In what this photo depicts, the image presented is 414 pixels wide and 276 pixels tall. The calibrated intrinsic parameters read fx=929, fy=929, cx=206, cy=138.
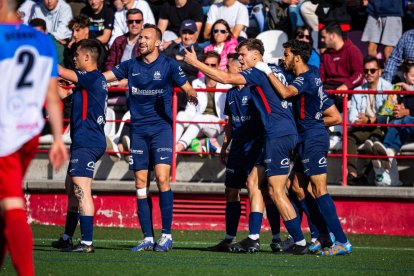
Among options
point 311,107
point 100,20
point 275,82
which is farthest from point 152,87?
point 100,20

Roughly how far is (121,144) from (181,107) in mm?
1353

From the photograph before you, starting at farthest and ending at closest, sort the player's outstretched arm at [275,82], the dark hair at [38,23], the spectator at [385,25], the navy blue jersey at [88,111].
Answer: the spectator at [385,25], the dark hair at [38,23], the navy blue jersey at [88,111], the player's outstretched arm at [275,82]

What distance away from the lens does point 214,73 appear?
9719 mm

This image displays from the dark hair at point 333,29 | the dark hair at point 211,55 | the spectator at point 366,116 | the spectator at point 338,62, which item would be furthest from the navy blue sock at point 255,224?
the dark hair at point 333,29

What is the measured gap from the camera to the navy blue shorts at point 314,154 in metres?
10.7

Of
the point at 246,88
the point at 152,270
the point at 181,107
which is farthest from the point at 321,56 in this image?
the point at 152,270

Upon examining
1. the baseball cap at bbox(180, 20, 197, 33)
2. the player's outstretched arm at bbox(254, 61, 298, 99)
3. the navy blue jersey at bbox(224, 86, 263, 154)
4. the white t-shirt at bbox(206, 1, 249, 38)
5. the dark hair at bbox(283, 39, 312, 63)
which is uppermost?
the white t-shirt at bbox(206, 1, 249, 38)

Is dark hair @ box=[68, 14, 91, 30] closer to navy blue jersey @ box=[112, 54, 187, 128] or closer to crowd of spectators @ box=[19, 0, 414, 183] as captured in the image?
crowd of spectators @ box=[19, 0, 414, 183]

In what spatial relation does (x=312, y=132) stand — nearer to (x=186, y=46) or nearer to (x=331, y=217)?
(x=331, y=217)

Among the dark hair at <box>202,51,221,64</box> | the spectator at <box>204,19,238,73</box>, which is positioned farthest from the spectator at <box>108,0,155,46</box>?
the dark hair at <box>202,51,221,64</box>

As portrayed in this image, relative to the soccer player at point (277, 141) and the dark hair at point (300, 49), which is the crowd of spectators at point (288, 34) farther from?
the soccer player at point (277, 141)

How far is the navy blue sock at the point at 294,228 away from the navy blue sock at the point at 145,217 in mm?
1646

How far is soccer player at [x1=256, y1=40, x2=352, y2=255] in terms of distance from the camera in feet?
34.6

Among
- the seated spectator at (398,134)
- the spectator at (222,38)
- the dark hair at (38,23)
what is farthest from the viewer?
the dark hair at (38,23)
